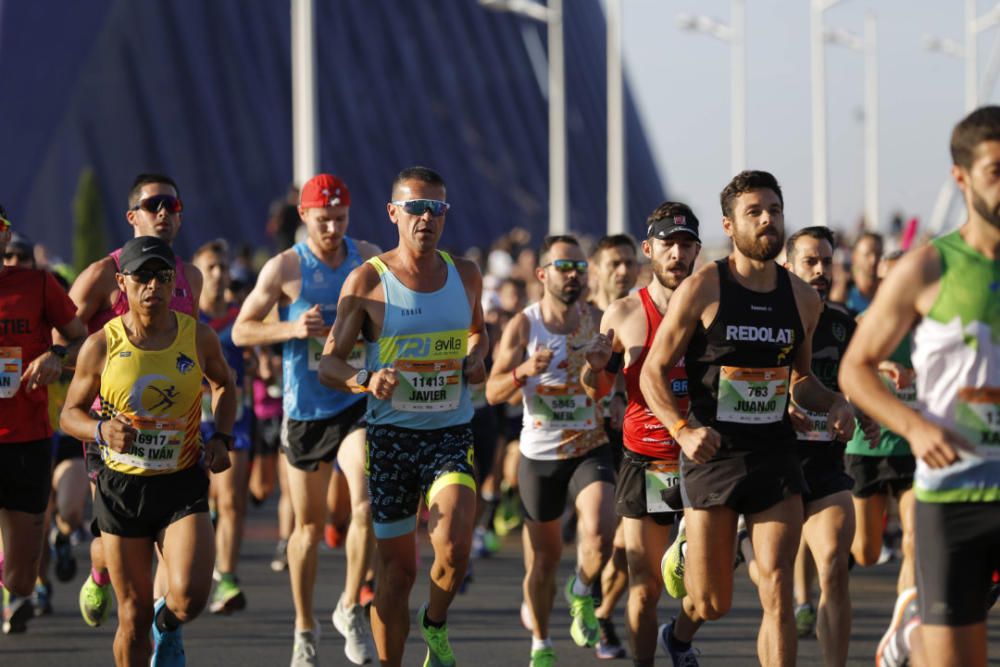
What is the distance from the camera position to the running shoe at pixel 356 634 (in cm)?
824

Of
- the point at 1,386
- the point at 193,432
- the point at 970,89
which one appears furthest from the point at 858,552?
the point at 970,89

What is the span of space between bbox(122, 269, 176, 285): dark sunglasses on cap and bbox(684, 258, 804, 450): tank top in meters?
2.15

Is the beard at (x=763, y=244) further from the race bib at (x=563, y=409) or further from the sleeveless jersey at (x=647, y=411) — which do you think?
the race bib at (x=563, y=409)

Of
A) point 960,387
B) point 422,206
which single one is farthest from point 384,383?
point 960,387

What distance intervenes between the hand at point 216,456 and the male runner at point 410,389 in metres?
0.58

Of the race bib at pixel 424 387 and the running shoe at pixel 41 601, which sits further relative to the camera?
the running shoe at pixel 41 601

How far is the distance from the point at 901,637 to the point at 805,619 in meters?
3.39

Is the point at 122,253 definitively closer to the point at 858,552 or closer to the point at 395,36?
the point at 858,552

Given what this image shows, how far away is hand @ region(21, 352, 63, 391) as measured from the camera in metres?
7.39

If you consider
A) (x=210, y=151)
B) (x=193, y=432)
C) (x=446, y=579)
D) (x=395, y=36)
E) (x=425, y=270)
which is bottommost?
(x=446, y=579)

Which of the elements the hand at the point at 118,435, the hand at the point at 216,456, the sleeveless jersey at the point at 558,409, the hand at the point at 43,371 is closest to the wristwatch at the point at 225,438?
the hand at the point at 216,456

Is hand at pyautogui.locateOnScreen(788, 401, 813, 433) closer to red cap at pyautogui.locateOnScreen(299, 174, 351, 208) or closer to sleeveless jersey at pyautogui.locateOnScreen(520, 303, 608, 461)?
sleeveless jersey at pyautogui.locateOnScreen(520, 303, 608, 461)

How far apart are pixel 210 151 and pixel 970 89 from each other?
74.9ft

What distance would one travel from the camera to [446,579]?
23.1 ft
